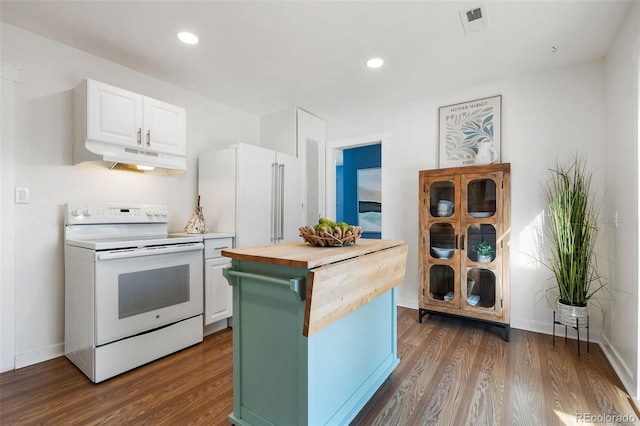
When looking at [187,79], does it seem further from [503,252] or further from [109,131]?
[503,252]

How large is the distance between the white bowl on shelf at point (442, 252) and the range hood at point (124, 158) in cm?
260

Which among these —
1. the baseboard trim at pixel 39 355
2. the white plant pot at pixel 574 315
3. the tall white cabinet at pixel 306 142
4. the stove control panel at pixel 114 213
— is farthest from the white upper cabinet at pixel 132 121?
the white plant pot at pixel 574 315

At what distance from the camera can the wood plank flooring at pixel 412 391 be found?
64.7 inches

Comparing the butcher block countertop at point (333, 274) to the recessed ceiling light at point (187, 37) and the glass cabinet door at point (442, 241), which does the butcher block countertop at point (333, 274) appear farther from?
the recessed ceiling light at point (187, 37)

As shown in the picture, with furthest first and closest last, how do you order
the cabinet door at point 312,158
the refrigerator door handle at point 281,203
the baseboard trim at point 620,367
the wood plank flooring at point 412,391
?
the cabinet door at point 312,158, the refrigerator door handle at point 281,203, the baseboard trim at point 620,367, the wood plank flooring at point 412,391

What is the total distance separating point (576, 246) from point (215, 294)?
3134 millimetres

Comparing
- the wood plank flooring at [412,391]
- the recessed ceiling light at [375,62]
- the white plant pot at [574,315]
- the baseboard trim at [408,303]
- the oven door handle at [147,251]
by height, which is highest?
the recessed ceiling light at [375,62]

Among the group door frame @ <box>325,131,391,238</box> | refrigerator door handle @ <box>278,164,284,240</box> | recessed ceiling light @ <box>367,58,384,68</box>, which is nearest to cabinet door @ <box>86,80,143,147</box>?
refrigerator door handle @ <box>278,164,284,240</box>

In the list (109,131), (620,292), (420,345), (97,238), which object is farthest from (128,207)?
(620,292)

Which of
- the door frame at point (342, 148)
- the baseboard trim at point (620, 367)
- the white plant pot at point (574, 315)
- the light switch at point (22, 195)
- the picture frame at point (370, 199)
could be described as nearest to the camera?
the baseboard trim at point (620, 367)

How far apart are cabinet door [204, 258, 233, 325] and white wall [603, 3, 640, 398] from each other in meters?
3.03

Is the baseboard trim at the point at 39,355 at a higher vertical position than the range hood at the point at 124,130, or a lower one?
lower

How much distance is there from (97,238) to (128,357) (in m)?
0.97

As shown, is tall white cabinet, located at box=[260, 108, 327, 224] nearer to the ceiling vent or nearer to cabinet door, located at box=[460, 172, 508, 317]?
cabinet door, located at box=[460, 172, 508, 317]
